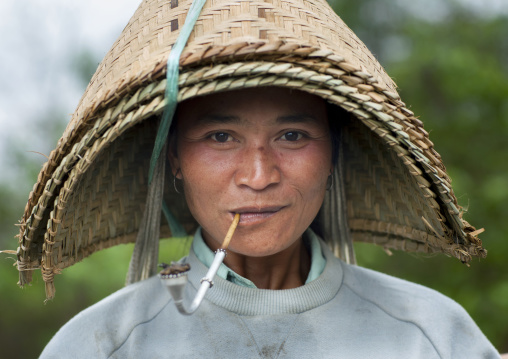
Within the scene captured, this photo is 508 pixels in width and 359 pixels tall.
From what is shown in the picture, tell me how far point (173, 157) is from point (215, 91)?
46 centimetres

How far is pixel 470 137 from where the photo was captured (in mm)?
Result: 4227

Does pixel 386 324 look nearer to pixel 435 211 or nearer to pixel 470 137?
pixel 435 211

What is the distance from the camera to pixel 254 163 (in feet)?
5.05

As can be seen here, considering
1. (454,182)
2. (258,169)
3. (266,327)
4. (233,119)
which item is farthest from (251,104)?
(454,182)

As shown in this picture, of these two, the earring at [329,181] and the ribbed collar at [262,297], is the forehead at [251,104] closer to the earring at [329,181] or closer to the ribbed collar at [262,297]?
the earring at [329,181]

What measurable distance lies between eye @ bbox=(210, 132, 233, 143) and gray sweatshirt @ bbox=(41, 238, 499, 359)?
36cm

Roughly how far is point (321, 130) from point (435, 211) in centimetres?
35

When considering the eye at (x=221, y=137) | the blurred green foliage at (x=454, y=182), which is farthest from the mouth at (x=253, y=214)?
the blurred green foliage at (x=454, y=182)

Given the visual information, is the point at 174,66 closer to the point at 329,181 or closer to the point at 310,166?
the point at 310,166

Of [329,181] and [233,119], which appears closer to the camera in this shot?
[233,119]

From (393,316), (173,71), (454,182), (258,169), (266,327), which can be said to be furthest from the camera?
(454,182)

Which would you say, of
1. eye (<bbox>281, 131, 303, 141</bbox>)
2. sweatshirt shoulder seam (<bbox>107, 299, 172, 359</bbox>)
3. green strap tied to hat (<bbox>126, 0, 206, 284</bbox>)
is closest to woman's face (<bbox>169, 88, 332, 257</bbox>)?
eye (<bbox>281, 131, 303, 141</bbox>)

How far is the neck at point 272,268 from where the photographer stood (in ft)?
5.85

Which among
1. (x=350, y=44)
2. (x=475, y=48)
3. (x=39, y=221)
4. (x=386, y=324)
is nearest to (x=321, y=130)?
(x=350, y=44)
